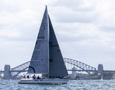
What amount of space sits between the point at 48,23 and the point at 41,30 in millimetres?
1424

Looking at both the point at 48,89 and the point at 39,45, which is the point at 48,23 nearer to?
the point at 39,45

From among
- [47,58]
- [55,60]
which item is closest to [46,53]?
[47,58]

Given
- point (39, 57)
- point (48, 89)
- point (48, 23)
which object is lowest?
point (48, 89)

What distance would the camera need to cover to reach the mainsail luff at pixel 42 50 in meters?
74.2

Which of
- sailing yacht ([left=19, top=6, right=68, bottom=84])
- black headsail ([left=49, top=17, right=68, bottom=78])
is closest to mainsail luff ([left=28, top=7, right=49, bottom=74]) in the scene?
sailing yacht ([left=19, top=6, right=68, bottom=84])

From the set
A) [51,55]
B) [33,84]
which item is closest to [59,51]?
[51,55]

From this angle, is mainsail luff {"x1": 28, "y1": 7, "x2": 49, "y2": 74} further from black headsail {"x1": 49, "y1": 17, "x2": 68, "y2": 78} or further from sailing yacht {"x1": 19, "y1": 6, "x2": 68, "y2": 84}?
black headsail {"x1": 49, "y1": 17, "x2": 68, "y2": 78}

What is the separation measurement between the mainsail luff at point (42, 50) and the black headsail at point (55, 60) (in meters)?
0.61

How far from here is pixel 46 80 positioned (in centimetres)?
7281

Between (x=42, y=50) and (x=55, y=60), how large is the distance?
2.40 metres

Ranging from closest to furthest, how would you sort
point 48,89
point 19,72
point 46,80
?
point 48,89, point 46,80, point 19,72

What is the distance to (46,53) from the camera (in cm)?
7431

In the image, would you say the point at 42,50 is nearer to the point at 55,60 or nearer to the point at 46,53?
the point at 46,53

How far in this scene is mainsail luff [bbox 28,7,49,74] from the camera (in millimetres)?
→ 74250
